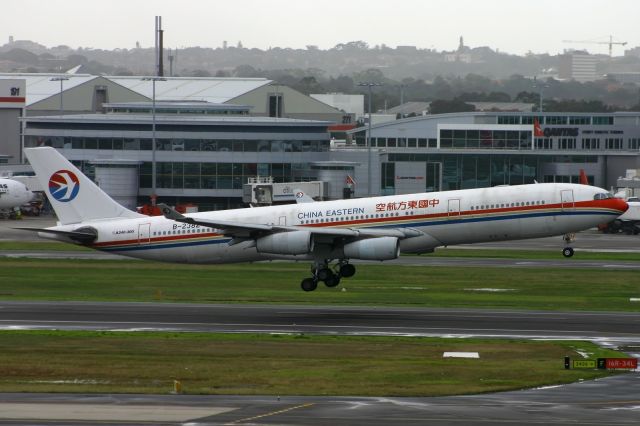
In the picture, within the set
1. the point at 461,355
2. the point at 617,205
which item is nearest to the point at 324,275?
the point at 617,205

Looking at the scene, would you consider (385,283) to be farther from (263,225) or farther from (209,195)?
(209,195)

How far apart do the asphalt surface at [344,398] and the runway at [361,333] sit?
31mm

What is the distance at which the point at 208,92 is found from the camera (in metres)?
200

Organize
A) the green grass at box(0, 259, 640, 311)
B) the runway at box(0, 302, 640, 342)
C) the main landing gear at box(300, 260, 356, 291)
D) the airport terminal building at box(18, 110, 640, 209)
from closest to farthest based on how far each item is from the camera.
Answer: the runway at box(0, 302, 640, 342), the main landing gear at box(300, 260, 356, 291), the green grass at box(0, 259, 640, 311), the airport terminal building at box(18, 110, 640, 209)

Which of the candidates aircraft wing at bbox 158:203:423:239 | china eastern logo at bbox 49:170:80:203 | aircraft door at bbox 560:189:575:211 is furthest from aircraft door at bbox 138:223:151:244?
aircraft door at bbox 560:189:575:211

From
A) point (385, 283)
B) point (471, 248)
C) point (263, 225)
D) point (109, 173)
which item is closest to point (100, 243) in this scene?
point (263, 225)

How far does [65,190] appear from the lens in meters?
68.5

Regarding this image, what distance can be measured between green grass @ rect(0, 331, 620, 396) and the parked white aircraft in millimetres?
88054

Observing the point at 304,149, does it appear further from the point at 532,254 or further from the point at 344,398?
the point at 344,398

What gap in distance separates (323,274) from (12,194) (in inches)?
3218

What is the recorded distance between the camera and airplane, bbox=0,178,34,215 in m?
138

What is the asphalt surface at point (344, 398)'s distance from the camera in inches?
1359

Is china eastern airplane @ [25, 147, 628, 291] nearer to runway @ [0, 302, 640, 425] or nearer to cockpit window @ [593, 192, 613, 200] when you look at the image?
cockpit window @ [593, 192, 613, 200]

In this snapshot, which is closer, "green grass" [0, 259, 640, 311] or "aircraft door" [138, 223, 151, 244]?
"green grass" [0, 259, 640, 311]
